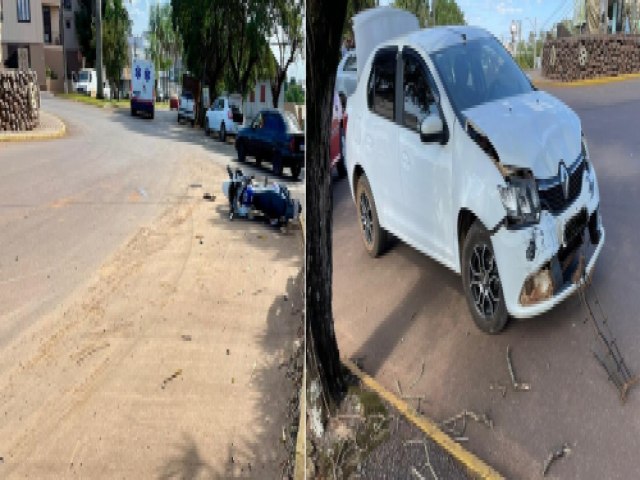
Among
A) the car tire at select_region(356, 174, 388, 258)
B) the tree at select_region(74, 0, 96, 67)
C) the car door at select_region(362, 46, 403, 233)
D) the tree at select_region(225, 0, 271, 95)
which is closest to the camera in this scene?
the car door at select_region(362, 46, 403, 233)

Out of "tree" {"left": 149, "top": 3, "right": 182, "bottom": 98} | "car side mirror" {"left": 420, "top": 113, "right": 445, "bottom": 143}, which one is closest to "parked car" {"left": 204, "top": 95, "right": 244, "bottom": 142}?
"tree" {"left": 149, "top": 3, "right": 182, "bottom": 98}

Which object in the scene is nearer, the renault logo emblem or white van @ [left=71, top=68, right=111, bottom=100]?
the renault logo emblem

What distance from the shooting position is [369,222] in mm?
2729

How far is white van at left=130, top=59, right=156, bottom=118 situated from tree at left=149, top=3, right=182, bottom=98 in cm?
25

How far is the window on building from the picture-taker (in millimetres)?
5582

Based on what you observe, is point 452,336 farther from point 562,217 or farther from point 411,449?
point 562,217

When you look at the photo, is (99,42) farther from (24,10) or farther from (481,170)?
(481,170)

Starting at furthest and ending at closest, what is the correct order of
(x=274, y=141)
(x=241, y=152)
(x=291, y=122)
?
(x=241, y=152) → (x=274, y=141) → (x=291, y=122)

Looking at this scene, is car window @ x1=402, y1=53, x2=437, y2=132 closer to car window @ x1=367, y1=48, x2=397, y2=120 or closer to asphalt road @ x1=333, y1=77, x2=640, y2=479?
car window @ x1=367, y1=48, x2=397, y2=120

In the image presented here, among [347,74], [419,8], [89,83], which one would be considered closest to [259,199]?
[89,83]

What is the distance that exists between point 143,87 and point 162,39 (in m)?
0.79

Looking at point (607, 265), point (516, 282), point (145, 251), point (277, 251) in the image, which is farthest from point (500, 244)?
point (145, 251)

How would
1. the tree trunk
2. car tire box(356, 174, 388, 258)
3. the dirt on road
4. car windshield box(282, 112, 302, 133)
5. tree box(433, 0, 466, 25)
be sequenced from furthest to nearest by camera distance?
the dirt on road → car windshield box(282, 112, 302, 133) → the tree trunk → car tire box(356, 174, 388, 258) → tree box(433, 0, 466, 25)

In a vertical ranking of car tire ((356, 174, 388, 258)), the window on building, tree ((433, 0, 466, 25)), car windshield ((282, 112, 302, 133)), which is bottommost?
car tire ((356, 174, 388, 258))
